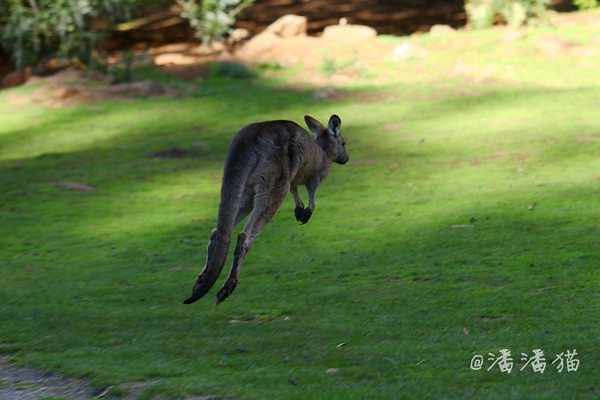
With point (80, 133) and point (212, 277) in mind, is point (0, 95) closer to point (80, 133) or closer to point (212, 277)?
point (80, 133)

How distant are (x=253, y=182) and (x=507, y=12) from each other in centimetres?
1709

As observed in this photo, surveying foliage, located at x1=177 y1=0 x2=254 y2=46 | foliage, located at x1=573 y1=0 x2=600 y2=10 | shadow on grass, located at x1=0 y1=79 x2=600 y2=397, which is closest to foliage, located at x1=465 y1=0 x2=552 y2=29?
foliage, located at x1=573 y1=0 x2=600 y2=10

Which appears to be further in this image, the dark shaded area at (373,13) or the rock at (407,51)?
the dark shaded area at (373,13)

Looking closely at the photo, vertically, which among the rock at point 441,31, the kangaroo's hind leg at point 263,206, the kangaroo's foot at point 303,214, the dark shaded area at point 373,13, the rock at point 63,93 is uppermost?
the kangaroo's hind leg at point 263,206

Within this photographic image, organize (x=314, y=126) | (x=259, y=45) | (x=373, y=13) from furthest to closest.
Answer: (x=373, y=13), (x=259, y=45), (x=314, y=126)

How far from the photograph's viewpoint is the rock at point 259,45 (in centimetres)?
2013

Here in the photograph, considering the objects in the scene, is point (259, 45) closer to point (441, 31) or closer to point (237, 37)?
point (237, 37)

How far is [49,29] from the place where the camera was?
62.8ft

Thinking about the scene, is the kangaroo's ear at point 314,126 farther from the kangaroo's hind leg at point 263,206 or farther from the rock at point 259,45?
the rock at point 259,45

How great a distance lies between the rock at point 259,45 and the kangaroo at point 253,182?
15033mm

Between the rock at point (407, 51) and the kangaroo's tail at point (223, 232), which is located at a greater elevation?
the kangaroo's tail at point (223, 232)

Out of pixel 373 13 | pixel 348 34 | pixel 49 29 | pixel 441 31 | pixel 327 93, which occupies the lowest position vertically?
pixel 373 13

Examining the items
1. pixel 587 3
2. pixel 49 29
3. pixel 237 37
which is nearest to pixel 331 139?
pixel 49 29

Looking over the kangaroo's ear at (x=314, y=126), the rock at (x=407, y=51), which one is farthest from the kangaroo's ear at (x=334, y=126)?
the rock at (x=407, y=51)
